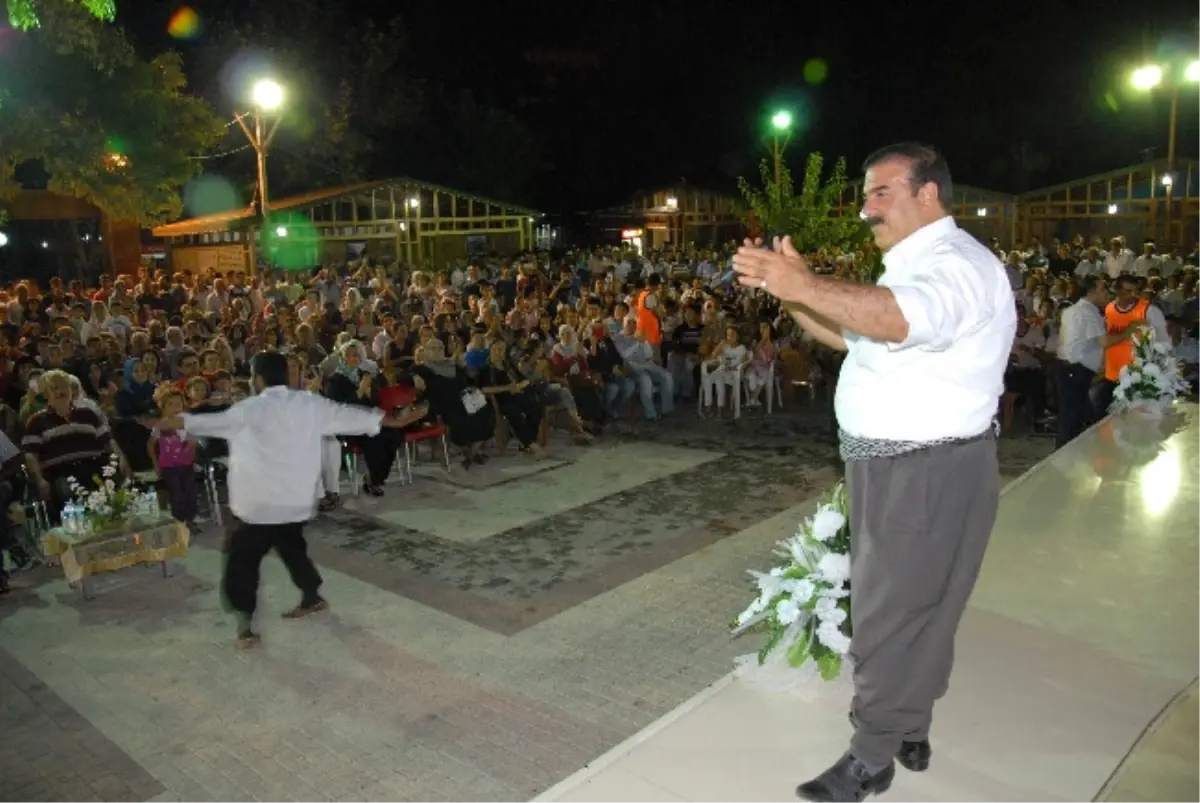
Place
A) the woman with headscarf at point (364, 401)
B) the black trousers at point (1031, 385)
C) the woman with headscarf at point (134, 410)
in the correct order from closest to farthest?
the woman with headscarf at point (134, 410) < the woman with headscarf at point (364, 401) < the black trousers at point (1031, 385)

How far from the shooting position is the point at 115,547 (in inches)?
258

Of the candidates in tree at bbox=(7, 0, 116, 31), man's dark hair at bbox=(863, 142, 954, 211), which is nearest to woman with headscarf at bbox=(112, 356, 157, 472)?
tree at bbox=(7, 0, 116, 31)

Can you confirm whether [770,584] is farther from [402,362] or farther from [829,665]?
[402,362]

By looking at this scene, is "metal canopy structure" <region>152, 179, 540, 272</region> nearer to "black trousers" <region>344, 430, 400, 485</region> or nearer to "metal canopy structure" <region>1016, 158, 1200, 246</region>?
"metal canopy structure" <region>1016, 158, 1200, 246</region>

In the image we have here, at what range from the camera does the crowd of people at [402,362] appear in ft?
26.1

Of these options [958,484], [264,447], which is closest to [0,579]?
[264,447]

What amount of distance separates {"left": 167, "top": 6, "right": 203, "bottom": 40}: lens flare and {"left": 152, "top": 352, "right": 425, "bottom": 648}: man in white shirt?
31256 mm

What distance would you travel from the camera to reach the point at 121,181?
69.8ft

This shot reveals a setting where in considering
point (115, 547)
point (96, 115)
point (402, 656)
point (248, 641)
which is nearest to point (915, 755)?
point (402, 656)

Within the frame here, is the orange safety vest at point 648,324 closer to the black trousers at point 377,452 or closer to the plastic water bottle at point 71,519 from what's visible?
the black trousers at point 377,452

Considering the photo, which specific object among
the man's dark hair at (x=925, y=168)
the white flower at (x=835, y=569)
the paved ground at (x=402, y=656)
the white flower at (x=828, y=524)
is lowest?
the paved ground at (x=402, y=656)

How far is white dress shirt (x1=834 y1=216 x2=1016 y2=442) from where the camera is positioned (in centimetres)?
248

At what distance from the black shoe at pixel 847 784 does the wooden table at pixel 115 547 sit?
523 centimetres

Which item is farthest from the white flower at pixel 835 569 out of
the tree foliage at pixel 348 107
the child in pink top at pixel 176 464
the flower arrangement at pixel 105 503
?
the tree foliage at pixel 348 107
